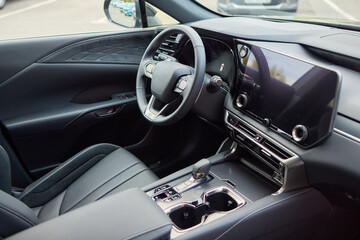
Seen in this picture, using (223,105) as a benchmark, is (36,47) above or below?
above

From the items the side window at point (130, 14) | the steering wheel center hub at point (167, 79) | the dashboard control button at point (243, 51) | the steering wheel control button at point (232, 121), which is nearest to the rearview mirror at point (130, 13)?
the side window at point (130, 14)

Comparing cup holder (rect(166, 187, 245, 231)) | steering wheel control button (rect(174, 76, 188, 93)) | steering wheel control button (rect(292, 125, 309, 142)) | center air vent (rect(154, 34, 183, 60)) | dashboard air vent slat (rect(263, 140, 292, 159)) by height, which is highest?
center air vent (rect(154, 34, 183, 60))

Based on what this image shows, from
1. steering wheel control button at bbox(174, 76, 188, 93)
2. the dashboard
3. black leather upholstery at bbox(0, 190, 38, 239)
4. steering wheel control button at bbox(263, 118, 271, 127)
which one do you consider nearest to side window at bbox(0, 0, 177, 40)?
the dashboard

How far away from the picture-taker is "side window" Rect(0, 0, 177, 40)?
2.15m

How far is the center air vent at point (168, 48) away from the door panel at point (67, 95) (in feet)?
1.38

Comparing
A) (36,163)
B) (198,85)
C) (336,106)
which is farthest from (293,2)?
(36,163)

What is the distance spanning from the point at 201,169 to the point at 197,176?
0.03 m

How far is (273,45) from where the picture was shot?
1485mm

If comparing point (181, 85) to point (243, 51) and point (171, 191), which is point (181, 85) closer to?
point (243, 51)

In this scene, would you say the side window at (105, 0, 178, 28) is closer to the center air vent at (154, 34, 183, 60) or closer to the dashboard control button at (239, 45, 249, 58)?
the center air vent at (154, 34, 183, 60)

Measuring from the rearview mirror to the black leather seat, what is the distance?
2.93ft

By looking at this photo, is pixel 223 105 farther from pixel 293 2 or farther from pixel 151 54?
pixel 293 2

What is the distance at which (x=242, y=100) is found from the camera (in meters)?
1.46

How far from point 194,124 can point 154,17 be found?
0.70 meters
